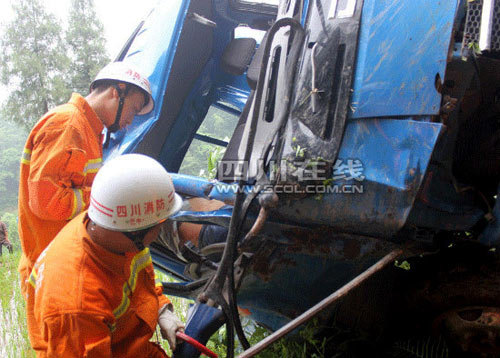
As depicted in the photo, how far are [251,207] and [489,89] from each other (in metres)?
1.12

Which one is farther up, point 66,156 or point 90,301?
point 66,156

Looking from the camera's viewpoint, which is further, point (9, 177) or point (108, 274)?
point (9, 177)

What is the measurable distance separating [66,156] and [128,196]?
0.83 metres

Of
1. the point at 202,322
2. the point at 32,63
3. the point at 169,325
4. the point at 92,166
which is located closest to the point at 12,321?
the point at 92,166

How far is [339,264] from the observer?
6.63ft

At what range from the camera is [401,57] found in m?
1.58

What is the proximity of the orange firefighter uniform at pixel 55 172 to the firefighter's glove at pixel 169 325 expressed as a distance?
0.73 meters

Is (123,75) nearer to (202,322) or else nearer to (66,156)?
(66,156)

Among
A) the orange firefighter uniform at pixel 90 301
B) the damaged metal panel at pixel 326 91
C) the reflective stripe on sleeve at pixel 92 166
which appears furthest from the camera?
the reflective stripe on sleeve at pixel 92 166

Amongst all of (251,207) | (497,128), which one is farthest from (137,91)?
(497,128)

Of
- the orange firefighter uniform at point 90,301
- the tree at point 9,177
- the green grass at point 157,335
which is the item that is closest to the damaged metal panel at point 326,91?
the orange firefighter uniform at point 90,301

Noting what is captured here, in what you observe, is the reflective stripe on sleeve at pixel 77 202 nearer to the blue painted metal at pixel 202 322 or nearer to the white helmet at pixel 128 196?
the white helmet at pixel 128 196

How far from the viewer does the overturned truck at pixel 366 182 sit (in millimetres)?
1564

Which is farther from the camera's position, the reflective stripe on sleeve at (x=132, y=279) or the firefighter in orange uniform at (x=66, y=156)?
the firefighter in orange uniform at (x=66, y=156)
